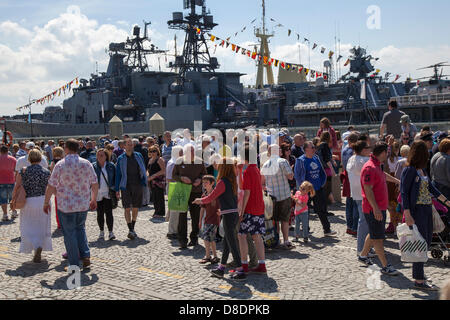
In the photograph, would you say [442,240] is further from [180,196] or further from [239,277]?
[180,196]

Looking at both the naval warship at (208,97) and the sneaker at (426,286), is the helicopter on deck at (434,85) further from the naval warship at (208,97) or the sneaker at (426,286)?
the sneaker at (426,286)

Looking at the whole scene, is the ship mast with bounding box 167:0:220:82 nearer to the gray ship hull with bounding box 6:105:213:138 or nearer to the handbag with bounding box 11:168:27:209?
the gray ship hull with bounding box 6:105:213:138

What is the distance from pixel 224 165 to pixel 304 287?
1.94m

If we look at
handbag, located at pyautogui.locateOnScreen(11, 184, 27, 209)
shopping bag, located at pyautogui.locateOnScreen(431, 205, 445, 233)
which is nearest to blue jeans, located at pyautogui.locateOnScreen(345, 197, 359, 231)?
shopping bag, located at pyautogui.locateOnScreen(431, 205, 445, 233)

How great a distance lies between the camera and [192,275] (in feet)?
22.2

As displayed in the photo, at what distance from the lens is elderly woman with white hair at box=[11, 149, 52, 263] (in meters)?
7.87

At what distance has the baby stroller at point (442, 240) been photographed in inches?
276

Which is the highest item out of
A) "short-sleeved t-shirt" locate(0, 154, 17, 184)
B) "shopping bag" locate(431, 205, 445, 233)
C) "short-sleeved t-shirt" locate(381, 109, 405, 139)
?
"short-sleeved t-shirt" locate(381, 109, 405, 139)

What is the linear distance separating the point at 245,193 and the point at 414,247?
228 centimetres

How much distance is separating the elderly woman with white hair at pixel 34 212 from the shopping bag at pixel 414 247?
5.67m

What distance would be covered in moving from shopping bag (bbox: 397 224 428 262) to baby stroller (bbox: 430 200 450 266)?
1366mm

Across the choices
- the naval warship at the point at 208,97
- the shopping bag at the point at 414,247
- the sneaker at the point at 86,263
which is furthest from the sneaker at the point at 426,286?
the naval warship at the point at 208,97
